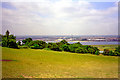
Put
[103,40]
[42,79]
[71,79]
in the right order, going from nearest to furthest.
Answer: [42,79] → [71,79] → [103,40]

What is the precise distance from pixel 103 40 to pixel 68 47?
3692 inches

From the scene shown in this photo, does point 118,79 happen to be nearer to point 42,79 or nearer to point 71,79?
point 71,79

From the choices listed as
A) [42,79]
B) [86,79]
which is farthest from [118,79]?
[42,79]

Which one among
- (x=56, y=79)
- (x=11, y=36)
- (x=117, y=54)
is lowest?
(x=117, y=54)

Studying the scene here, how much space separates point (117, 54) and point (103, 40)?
296ft

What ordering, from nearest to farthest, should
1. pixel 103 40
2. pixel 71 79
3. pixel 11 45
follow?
1. pixel 71 79
2. pixel 11 45
3. pixel 103 40

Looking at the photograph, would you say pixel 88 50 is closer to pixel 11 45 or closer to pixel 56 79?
pixel 11 45

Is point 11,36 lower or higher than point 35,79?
higher

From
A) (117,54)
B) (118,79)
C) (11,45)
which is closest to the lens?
(118,79)

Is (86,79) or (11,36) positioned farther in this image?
(11,36)

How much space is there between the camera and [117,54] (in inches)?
1984

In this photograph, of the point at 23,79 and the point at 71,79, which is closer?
the point at 23,79

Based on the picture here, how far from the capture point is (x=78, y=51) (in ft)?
175

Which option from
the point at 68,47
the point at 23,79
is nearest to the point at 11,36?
the point at 68,47
